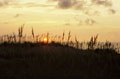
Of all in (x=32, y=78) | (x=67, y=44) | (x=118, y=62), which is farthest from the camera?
(x=67, y=44)

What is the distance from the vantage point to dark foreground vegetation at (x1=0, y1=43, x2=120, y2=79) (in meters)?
13.7

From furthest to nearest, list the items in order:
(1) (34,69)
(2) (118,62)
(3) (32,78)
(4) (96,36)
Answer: (4) (96,36)
(2) (118,62)
(1) (34,69)
(3) (32,78)

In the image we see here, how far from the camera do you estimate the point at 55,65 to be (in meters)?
15.2

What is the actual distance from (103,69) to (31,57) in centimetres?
390

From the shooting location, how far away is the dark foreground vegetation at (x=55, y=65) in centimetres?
1373

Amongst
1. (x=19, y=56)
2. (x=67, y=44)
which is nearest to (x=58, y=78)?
(x=19, y=56)

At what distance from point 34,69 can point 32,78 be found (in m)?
1.17

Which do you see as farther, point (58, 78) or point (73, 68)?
point (73, 68)

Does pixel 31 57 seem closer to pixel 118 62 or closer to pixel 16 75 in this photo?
pixel 16 75

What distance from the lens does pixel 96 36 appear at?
18.0 m

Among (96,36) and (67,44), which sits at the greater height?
(96,36)

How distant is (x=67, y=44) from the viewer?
22.6m

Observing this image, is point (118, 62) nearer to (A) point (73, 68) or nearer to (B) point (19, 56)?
(A) point (73, 68)

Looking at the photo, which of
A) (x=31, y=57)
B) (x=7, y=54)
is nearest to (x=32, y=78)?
(x=31, y=57)
